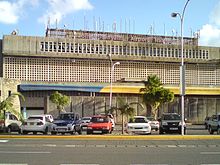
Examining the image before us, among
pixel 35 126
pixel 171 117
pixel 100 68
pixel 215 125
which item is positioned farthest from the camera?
pixel 100 68

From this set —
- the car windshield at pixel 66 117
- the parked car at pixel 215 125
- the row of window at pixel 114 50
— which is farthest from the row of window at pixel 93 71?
the parked car at pixel 215 125

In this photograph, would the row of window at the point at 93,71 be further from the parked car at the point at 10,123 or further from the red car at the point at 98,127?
the red car at the point at 98,127

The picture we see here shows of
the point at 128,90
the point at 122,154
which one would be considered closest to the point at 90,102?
the point at 128,90

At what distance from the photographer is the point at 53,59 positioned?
7788 centimetres

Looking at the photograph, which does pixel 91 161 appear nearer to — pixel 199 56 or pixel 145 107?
pixel 145 107

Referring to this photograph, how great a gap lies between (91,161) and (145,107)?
55286 mm

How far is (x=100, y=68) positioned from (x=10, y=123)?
48629mm

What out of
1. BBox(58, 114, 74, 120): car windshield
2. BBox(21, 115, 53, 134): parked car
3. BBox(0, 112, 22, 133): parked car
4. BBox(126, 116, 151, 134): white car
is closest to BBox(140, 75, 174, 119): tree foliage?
BBox(126, 116, 151, 134): white car

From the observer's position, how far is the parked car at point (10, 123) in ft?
103

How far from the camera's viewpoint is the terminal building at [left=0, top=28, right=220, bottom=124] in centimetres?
6975

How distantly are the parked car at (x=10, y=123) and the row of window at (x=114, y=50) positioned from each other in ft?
150

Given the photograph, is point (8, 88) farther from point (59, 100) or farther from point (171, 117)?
point (171, 117)

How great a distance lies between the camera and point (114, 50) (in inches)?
3187

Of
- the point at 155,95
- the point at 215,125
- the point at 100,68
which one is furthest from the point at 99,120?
the point at 100,68
